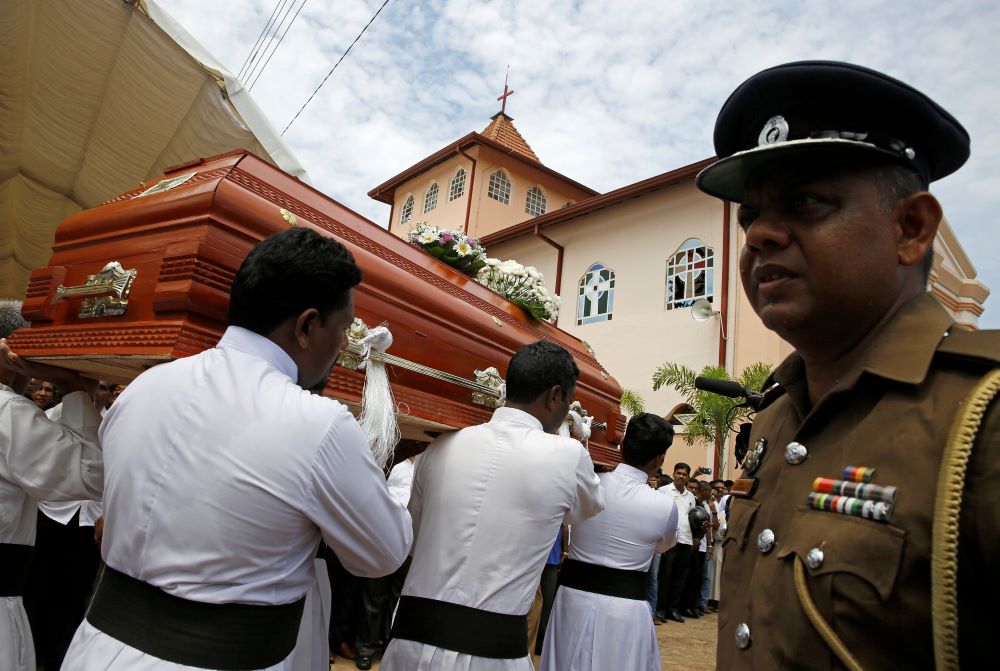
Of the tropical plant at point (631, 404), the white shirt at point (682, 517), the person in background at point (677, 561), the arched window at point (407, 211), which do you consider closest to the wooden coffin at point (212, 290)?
the white shirt at point (682, 517)

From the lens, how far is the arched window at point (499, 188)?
16359mm

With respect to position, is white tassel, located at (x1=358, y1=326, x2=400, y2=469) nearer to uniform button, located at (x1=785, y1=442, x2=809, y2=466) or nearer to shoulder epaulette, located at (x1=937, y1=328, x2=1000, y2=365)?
uniform button, located at (x1=785, y1=442, x2=809, y2=466)

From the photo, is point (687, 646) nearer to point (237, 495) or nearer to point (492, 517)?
point (492, 517)

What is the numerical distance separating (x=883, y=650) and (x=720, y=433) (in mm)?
9068

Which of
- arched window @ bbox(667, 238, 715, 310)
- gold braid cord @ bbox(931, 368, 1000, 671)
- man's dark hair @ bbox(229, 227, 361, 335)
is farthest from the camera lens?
arched window @ bbox(667, 238, 715, 310)

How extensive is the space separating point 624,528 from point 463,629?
137cm

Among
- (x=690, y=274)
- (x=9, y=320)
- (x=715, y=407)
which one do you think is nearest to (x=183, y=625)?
(x=9, y=320)

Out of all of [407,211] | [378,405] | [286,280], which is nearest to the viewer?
[286,280]

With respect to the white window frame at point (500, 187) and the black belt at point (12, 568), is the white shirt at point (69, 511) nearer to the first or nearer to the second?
the black belt at point (12, 568)

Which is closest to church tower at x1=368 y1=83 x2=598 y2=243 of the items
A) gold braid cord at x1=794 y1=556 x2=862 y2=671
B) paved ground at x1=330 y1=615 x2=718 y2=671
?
paved ground at x1=330 y1=615 x2=718 y2=671

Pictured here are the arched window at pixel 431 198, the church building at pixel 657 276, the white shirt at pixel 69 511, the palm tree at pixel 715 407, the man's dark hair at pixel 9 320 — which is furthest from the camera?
the arched window at pixel 431 198

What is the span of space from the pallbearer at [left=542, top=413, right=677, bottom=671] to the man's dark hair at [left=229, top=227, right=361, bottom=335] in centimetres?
218

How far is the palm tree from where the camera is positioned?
920cm

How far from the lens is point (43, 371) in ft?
6.70
